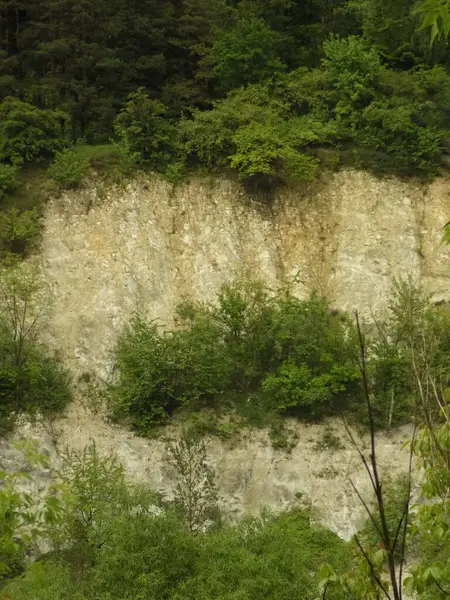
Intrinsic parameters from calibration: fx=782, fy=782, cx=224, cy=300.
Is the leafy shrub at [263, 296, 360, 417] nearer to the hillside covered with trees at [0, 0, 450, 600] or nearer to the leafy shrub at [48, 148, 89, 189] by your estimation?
the hillside covered with trees at [0, 0, 450, 600]

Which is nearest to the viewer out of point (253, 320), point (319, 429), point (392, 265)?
point (319, 429)

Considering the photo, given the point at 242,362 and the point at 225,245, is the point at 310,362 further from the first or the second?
the point at 225,245

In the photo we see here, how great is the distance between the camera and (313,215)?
27.3 meters

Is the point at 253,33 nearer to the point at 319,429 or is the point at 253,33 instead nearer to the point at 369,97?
the point at 369,97

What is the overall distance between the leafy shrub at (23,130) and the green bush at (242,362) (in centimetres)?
774

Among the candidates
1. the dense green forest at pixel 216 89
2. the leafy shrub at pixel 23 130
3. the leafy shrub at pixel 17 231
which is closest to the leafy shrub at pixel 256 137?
the dense green forest at pixel 216 89

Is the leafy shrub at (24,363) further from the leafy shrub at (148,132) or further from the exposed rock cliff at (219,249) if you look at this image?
the leafy shrub at (148,132)

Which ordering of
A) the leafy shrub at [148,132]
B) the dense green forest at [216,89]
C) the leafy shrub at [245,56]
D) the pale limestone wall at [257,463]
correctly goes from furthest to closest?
the leafy shrub at [245,56], the leafy shrub at [148,132], the dense green forest at [216,89], the pale limestone wall at [257,463]

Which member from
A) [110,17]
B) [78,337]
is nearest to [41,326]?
[78,337]

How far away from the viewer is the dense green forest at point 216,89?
26.9 metres

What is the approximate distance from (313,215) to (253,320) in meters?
5.86

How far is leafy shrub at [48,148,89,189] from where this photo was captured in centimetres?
2638

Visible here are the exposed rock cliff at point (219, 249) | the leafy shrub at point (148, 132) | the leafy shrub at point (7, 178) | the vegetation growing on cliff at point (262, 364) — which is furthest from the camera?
the leafy shrub at point (148, 132)

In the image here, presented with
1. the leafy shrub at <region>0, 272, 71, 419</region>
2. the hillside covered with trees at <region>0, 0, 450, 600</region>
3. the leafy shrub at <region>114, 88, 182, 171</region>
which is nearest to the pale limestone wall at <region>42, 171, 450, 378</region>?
the hillside covered with trees at <region>0, 0, 450, 600</region>
